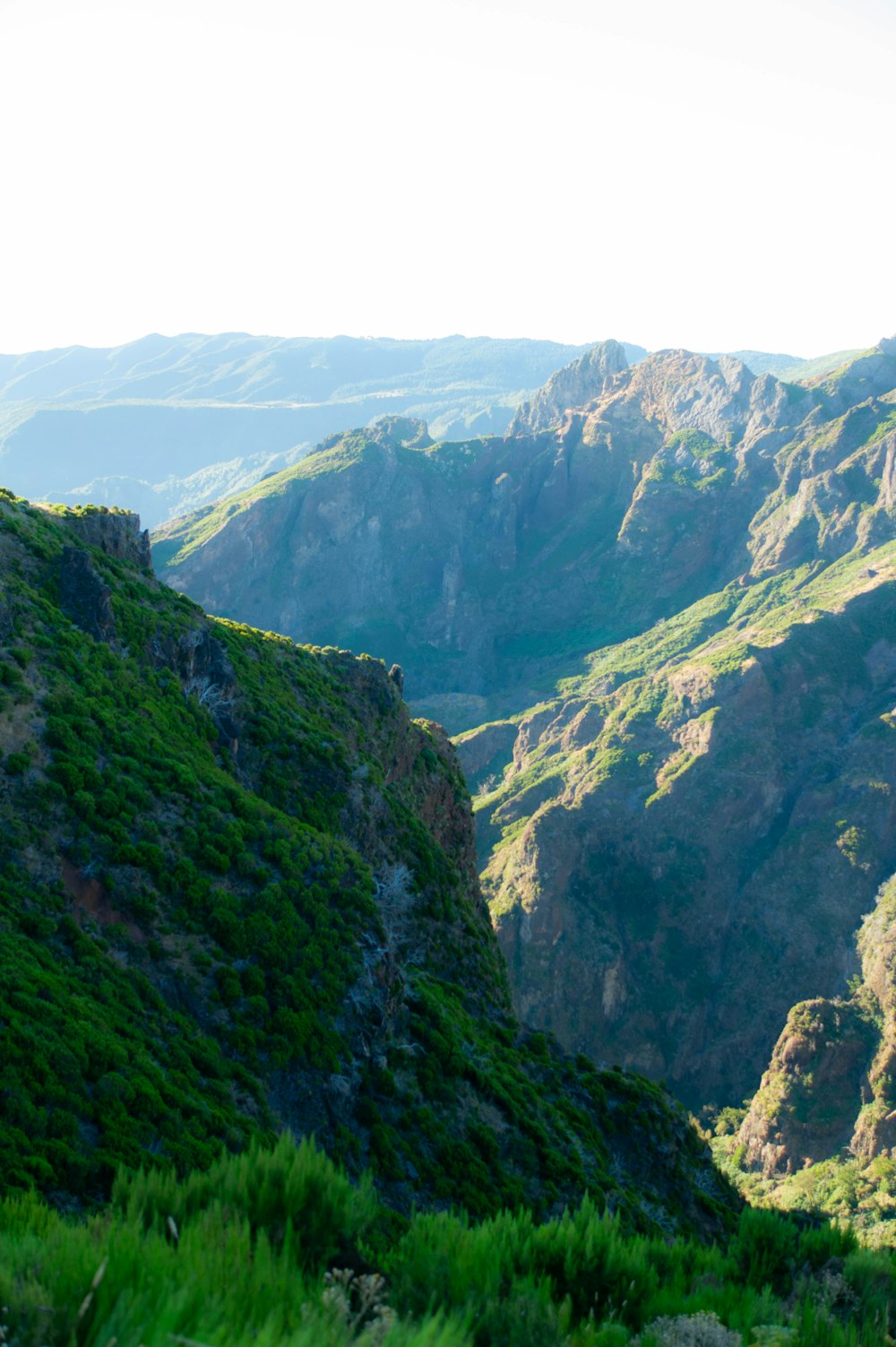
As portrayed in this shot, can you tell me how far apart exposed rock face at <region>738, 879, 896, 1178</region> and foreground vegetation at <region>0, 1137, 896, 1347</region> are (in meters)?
74.1

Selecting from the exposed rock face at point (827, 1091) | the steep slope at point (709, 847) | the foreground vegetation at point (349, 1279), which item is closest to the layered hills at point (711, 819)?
the steep slope at point (709, 847)

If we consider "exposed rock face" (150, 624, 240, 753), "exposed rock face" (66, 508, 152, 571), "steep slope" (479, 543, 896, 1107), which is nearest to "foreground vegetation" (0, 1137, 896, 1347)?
"exposed rock face" (150, 624, 240, 753)

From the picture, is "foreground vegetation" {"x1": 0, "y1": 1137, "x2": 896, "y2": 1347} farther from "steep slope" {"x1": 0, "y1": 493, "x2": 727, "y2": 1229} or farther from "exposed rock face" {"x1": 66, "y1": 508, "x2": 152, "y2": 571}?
"exposed rock face" {"x1": 66, "y1": 508, "x2": 152, "y2": 571}

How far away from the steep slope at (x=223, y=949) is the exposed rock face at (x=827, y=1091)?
155 ft

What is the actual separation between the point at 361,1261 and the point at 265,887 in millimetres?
20301

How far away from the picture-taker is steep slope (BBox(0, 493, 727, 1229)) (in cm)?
2131

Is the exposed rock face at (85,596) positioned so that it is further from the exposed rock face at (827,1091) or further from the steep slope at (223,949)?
the exposed rock face at (827,1091)

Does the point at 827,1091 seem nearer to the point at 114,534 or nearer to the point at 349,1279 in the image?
the point at 114,534

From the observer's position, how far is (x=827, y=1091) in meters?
81.8

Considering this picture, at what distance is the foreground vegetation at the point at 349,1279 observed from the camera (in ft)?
22.7

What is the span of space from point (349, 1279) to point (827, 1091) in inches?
3285

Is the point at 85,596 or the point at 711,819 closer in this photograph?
the point at 85,596

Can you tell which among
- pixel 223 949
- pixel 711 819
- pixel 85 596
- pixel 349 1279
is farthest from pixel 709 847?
pixel 349 1279

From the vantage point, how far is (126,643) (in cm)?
3616
